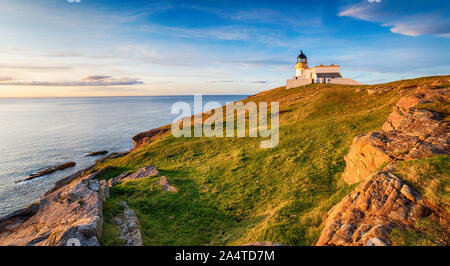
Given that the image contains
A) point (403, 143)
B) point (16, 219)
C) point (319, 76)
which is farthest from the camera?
point (319, 76)

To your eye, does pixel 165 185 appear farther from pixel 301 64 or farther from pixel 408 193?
pixel 301 64

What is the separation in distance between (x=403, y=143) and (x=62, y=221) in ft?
68.9

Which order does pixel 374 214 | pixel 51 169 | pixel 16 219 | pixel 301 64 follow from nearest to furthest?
pixel 374 214, pixel 16 219, pixel 51 169, pixel 301 64

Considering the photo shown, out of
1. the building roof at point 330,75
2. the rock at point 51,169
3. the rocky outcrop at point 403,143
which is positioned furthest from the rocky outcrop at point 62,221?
the building roof at point 330,75

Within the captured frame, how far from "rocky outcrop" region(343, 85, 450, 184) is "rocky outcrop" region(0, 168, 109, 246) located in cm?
1642

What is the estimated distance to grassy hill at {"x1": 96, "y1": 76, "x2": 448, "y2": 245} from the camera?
12.0 metres

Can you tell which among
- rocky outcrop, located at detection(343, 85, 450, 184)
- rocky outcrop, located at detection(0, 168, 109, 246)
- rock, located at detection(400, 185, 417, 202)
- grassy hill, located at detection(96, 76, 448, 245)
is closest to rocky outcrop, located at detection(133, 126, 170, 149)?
grassy hill, located at detection(96, 76, 448, 245)

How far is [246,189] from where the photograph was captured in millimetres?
18703

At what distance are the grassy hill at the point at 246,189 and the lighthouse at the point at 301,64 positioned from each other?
3130 inches

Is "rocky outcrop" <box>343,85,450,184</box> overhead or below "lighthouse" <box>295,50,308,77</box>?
below

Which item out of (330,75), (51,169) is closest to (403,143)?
(51,169)

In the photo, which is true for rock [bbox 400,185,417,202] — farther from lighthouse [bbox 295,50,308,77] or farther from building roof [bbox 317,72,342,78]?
lighthouse [bbox 295,50,308,77]

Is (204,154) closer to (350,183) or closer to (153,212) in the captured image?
(153,212)

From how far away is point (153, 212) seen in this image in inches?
599
